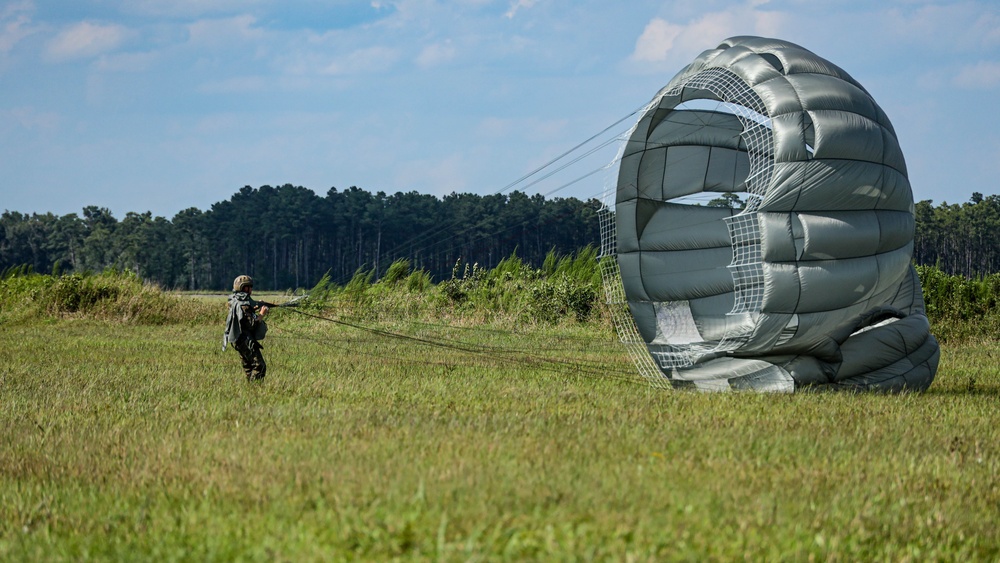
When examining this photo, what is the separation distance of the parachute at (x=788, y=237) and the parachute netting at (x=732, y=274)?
1.1 inches

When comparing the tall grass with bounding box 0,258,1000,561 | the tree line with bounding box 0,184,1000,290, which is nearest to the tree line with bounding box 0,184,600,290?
the tree line with bounding box 0,184,1000,290

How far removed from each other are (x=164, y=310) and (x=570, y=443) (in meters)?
18.9

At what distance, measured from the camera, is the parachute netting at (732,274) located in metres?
10.1

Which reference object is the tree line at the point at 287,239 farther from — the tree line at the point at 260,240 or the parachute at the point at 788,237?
the parachute at the point at 788,237

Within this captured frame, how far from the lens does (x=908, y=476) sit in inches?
241

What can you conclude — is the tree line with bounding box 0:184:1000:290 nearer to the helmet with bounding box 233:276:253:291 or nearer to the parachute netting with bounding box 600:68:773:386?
the parachute netting with bounding box 600:68:773:386

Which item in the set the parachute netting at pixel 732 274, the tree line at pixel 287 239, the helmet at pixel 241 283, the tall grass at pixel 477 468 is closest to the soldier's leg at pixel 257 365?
the tall grass at pixel 477 468

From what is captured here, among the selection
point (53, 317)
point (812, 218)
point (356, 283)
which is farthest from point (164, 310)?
point (812, 218)

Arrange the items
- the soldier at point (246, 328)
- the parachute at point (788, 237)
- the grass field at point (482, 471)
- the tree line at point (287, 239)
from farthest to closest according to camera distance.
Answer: the tree line at point (287, 239), the soldier at point (246, 328), the parachute at point (788, 237), the grass field at point (482, 471)

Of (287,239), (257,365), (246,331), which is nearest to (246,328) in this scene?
(246,331)

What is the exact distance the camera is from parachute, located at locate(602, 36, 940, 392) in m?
9.76

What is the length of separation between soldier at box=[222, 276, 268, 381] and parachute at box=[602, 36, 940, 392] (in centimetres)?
473

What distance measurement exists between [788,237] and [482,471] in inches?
212

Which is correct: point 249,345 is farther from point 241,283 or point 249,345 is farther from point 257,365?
point 241,283
